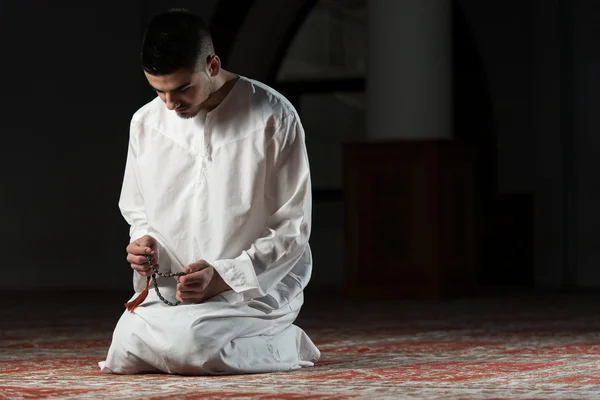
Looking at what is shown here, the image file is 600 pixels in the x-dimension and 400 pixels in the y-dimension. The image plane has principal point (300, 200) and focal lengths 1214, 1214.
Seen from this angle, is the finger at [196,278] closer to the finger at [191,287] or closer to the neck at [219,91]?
the finger at [191,287]

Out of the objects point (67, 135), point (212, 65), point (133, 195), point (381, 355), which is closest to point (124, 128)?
point (67, 135)

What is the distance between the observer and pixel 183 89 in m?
3.62

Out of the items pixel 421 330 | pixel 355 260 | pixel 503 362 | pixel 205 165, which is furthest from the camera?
pixel 355 260

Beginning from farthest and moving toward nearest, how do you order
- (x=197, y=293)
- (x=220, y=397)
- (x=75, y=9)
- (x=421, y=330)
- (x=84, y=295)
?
(x=75, y=9) → (x=84, y=295) → (x=421, y=330) → (x=197, y=293) → (x=220, y=397)

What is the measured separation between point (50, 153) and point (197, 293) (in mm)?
7244

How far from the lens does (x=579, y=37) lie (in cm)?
991

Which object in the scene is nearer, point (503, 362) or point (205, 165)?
point (205, 165)

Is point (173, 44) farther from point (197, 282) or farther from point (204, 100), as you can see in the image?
point (197, 282)

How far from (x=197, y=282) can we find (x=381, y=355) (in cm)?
112

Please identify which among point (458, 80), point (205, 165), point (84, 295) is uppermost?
point (458, 80)

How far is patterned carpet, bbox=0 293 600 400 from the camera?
318cm

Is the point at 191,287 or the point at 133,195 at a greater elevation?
the point at 133,195

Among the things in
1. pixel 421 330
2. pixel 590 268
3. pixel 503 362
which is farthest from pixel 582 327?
pixel 590 268

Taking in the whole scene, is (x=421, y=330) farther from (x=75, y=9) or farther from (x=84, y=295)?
(x=75, y=9)
